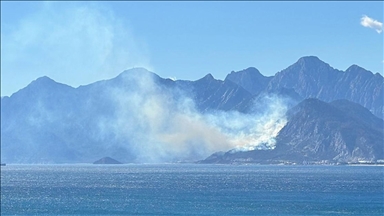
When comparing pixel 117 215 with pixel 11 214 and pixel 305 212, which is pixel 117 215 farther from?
pixel 305 212

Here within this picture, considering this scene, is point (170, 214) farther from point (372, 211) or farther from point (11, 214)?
point (372, 211)

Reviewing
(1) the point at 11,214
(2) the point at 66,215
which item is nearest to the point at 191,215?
(2) the point at 66,215

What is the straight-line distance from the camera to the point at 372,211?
19388cm

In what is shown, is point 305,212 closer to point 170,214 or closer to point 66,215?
point 170,214

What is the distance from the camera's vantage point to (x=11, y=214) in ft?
637

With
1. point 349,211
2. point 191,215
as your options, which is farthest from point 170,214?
point 349,211

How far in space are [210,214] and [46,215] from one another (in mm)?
44644

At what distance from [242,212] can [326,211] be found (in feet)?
77.2

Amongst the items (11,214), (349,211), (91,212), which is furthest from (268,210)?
(11,214)

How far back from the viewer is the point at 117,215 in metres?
190

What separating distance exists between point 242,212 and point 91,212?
42.5 metres

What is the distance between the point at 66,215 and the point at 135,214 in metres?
18.7

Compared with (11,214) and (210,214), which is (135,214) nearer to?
(210,214)

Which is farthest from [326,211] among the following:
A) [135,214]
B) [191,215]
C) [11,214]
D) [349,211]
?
[11,214]
